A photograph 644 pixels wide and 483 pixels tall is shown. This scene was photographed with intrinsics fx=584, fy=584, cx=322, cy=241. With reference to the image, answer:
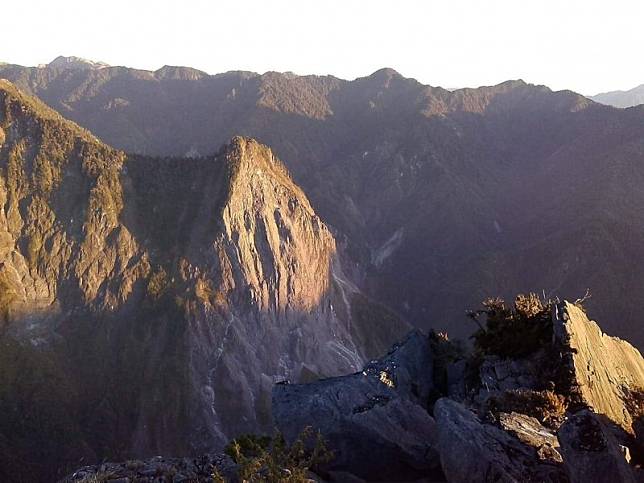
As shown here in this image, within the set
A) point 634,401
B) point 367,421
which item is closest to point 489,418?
point 367,421

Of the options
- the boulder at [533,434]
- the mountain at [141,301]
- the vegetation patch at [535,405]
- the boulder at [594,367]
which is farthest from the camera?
the mountain at [141,301]

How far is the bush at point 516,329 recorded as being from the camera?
20.2 m

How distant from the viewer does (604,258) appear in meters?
110

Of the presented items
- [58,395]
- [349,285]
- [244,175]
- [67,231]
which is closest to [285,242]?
[244,175]

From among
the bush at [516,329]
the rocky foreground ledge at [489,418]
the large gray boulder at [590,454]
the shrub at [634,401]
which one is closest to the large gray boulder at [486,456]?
the rocky foreground ledge at [489,418]

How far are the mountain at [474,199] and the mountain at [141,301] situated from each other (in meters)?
41.6

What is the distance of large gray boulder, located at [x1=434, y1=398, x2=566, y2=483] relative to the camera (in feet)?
42.6

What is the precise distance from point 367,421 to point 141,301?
61.4 meters

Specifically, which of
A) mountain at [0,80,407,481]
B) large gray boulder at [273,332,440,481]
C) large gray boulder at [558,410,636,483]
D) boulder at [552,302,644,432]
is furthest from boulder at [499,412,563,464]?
mountain at [0,80,407,481]

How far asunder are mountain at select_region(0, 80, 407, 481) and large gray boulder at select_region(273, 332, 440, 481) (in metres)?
45.4

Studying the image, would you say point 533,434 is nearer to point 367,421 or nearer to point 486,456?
point 486,456

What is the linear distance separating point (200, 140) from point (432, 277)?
10345 centimetres

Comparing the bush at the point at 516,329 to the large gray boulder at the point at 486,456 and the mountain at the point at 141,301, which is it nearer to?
the large gray boulder at the point at 486,456

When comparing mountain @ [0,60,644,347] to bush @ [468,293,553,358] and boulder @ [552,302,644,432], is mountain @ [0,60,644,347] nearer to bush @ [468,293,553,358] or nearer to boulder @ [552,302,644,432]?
boulder @ [552,302,644,432]
